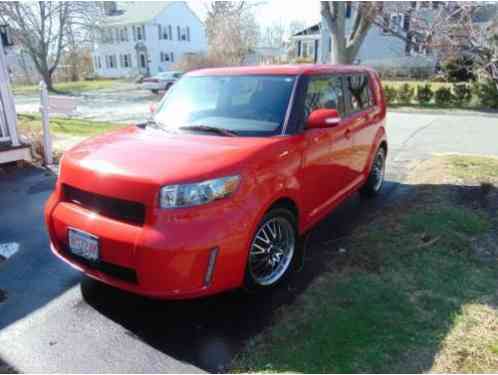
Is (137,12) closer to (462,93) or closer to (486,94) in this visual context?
(462,93)

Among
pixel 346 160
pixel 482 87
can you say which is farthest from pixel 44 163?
pixel 482 87

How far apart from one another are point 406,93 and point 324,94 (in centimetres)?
1654

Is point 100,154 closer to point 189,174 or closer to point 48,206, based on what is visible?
point 48,206

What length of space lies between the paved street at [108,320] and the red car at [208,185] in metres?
0.29

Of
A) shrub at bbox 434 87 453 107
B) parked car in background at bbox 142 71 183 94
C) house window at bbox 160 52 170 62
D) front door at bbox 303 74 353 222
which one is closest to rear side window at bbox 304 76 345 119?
front door at bbox 303 74 353 222

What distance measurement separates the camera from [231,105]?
11.7 ft

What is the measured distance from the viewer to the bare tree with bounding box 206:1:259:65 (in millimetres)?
30016

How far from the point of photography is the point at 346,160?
4.26 metres

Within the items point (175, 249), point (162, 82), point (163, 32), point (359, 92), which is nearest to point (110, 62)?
point (163, 32)

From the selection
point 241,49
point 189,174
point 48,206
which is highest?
point 241,49

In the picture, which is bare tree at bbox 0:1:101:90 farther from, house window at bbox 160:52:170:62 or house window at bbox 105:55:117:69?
house window at bbox 105:55:117:69

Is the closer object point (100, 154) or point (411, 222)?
point (100, 154)

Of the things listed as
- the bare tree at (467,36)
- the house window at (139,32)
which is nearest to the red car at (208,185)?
the bare tree at (467,36)

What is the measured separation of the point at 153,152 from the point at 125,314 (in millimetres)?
1300
